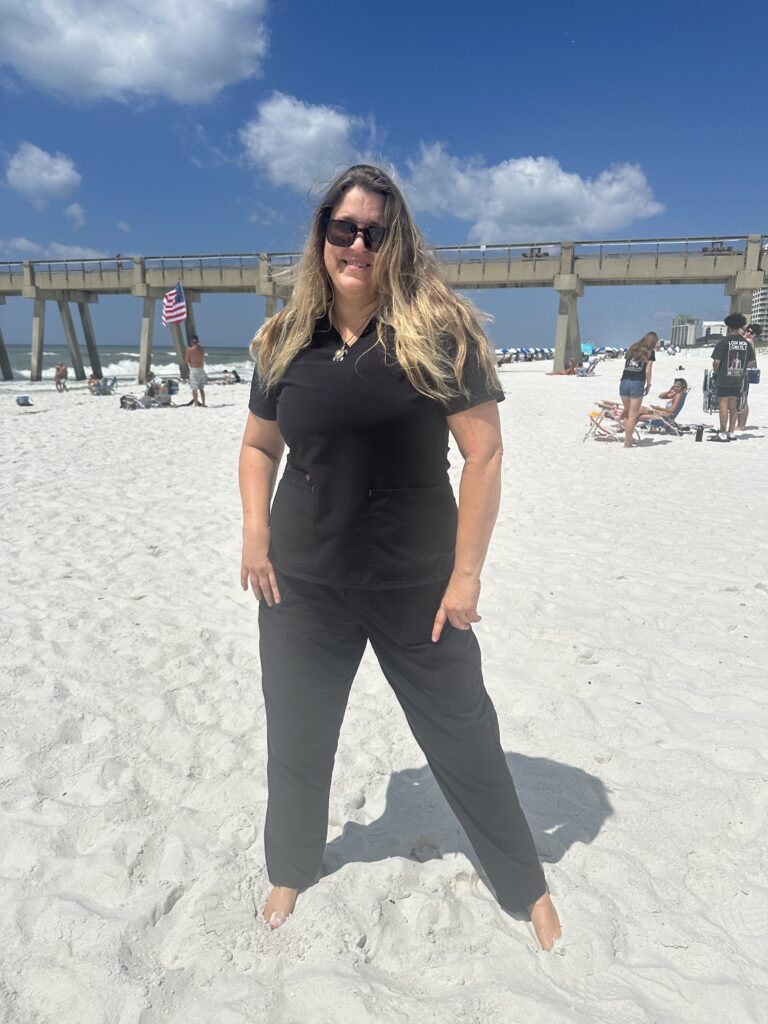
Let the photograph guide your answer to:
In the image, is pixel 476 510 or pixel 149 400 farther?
pixel 149 400

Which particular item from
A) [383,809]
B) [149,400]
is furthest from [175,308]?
Result: [383,809]

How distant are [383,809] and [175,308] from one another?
24.7 m

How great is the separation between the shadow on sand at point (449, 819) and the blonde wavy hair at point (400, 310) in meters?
1.64


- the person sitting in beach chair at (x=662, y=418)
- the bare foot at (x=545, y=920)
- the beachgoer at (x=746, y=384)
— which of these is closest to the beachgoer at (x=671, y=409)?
the person sitting in beach chair at (x=662, y=418)

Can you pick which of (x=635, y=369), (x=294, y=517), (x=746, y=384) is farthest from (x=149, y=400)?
(x=294, y=517)

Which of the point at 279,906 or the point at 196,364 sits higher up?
the point at 196,364

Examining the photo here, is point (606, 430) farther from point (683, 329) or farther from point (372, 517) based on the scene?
point (683, 329)

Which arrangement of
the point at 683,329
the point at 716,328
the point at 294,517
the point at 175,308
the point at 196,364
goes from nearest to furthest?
the point at 294,517
the point at 196,364
the point at 175,308
the point at 716,328
the point at 683,329

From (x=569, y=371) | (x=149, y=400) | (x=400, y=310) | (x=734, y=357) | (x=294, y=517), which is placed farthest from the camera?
(x=569, y=371)

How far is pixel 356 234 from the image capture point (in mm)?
1614

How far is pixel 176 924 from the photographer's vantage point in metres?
1.94

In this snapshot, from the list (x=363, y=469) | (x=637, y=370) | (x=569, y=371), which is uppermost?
→ (x=569, y=371)

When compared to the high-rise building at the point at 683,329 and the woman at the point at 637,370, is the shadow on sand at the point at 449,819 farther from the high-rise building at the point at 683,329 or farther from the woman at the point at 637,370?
the high-rise building at the point at 683,329

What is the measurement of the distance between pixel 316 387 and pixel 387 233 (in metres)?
0.42
